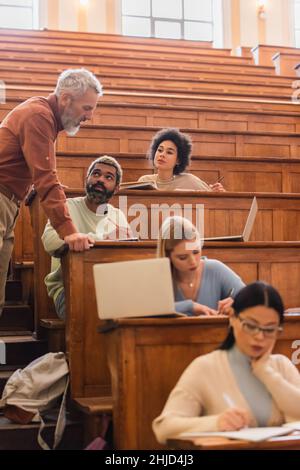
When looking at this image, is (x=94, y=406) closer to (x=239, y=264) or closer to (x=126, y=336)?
(x=126, y=336)

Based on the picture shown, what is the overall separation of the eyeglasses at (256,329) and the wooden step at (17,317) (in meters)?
1.41

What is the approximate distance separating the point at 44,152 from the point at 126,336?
651 mm

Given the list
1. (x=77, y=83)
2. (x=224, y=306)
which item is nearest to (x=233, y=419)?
(x=224, y=306)

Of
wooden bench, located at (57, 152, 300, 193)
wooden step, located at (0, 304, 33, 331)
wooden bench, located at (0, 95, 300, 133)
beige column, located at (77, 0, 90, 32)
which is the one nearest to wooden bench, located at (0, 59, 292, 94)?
wooden bench, located at (0, 95, 300, 133)

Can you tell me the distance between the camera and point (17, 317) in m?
2.76

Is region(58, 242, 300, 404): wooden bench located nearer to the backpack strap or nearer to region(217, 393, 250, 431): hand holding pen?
the backpack strap

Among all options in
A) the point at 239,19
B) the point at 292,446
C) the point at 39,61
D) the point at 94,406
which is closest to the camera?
the point at 292,446

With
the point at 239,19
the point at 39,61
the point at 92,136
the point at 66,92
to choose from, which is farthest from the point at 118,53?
the point at 66,92

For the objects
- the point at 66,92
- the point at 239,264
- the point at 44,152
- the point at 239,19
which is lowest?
the point at 239,264

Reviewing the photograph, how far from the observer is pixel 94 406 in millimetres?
1957

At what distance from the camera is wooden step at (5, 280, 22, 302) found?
296cm

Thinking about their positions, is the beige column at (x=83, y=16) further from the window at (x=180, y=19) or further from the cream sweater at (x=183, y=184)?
the cream sweater at (x=183, y=184)

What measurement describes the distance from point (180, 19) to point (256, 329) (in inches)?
267

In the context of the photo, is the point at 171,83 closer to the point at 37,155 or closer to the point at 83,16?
the point at 83,16
